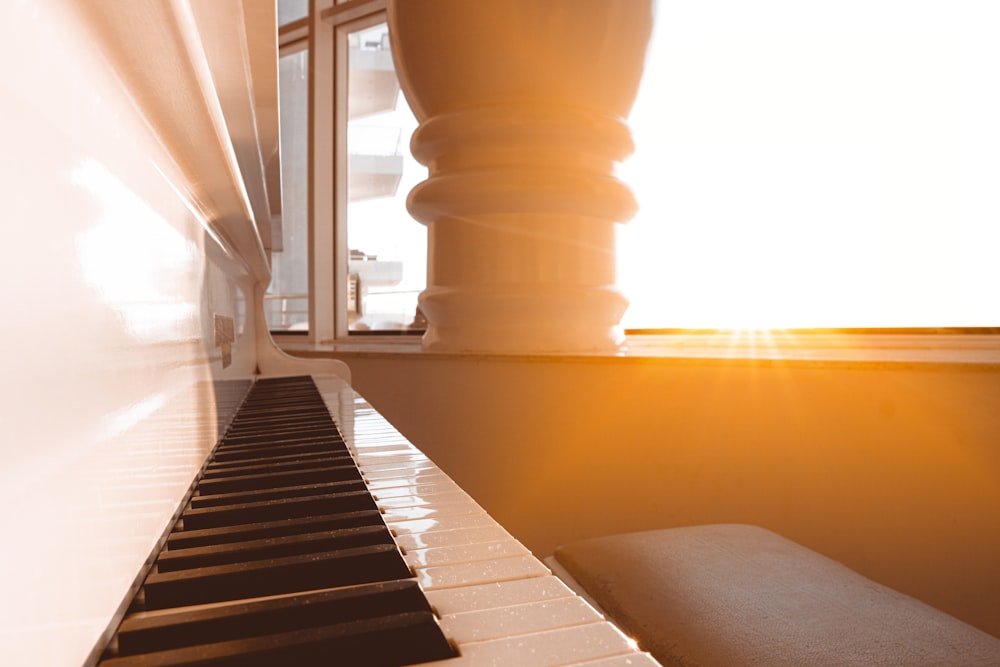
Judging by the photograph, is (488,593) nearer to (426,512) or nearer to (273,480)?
(426,512)

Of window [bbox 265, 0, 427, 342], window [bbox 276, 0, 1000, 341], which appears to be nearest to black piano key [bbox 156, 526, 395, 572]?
window [bbox 276, 0, 1000, 341]

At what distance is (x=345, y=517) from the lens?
17.7 inches

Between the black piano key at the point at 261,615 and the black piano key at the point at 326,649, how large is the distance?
0.01 meters

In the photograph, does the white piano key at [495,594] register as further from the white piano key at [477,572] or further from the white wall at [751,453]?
the white wall at [751,453]

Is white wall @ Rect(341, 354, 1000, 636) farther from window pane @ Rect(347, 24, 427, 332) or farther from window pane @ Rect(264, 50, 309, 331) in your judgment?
window pane @ Rect(264, 50, 309, 331)

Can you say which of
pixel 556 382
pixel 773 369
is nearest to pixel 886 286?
pixel 773 369

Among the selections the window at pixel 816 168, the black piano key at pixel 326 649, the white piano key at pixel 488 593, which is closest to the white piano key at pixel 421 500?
the white piano key at pixel 488 593

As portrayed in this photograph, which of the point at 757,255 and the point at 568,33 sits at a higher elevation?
the point at 568,33

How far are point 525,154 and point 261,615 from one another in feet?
4.36

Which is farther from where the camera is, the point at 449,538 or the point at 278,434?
the point at 278,434

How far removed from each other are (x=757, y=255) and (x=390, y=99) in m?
1.97

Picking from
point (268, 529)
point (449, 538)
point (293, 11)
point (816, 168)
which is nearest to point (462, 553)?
point (449, 538)

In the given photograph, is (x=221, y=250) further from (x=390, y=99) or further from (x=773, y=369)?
(x=390, y=99)

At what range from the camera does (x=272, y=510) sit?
47 centimetres
